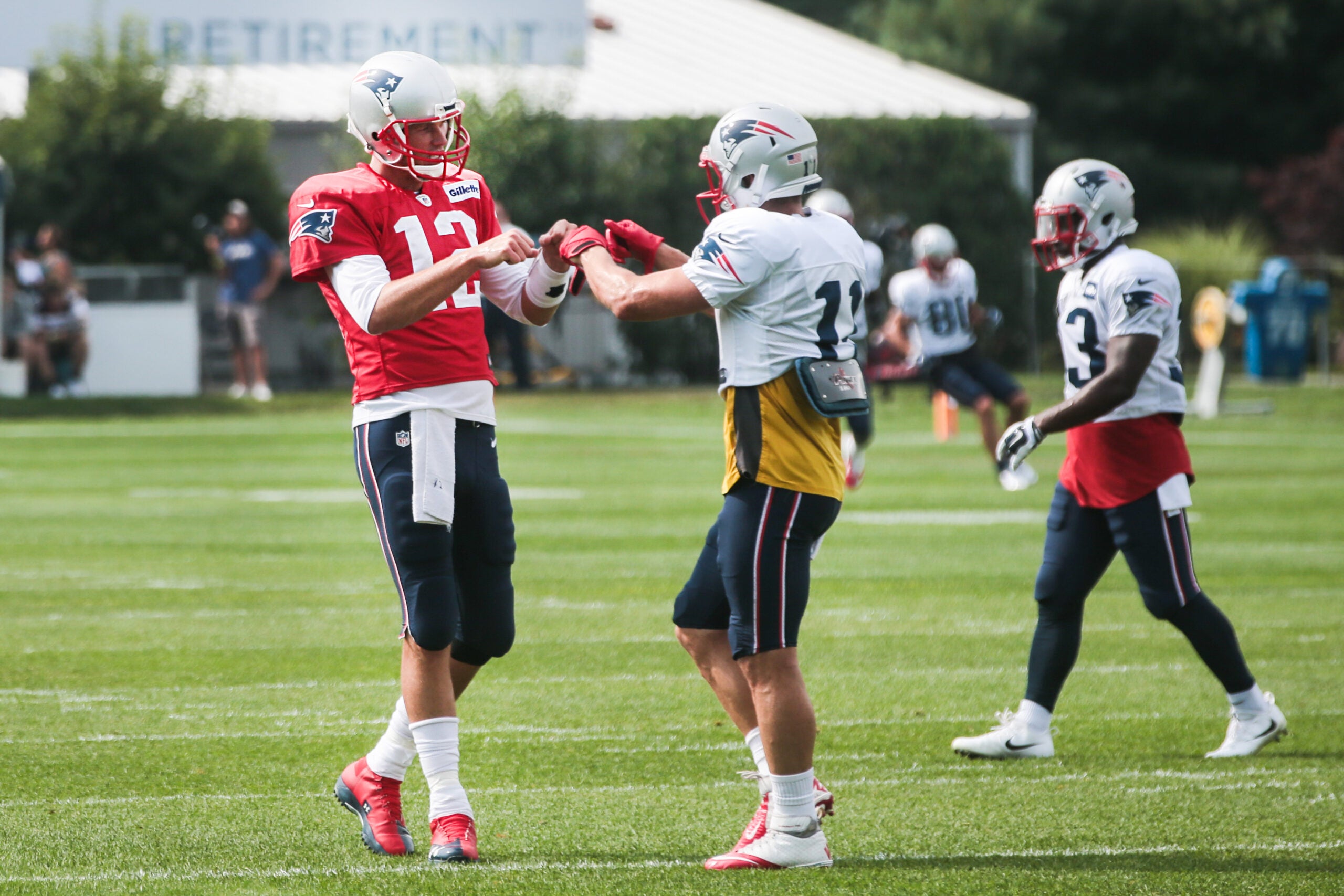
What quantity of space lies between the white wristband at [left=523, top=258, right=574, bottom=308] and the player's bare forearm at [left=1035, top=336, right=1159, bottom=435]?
1.66 metres

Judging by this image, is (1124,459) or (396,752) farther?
(1124,459)

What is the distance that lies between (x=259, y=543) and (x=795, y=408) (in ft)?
22.5

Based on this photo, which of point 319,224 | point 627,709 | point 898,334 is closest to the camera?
point 319,224

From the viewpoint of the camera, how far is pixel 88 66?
25.4 m

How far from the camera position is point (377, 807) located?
4.56 meters

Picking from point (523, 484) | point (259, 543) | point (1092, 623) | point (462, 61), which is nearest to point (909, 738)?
point (1092, 623)

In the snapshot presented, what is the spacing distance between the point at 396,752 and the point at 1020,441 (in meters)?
2.24

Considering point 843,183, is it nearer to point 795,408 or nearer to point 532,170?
point 532,170

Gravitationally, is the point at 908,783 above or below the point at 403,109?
below

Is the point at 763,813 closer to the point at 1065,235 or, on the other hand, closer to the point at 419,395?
the point at 419,395

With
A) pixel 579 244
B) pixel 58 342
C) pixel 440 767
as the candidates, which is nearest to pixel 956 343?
pixel 579 244

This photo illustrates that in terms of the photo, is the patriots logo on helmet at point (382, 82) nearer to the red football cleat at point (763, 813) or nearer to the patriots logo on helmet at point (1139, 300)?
the red football cleat at point (763, 813)

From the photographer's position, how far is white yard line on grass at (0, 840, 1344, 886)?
422 centimetres

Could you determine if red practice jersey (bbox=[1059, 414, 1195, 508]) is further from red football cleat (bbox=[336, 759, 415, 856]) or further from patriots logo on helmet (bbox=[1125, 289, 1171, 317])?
red football cleat (bbox=[336, 759, 415, 856])
